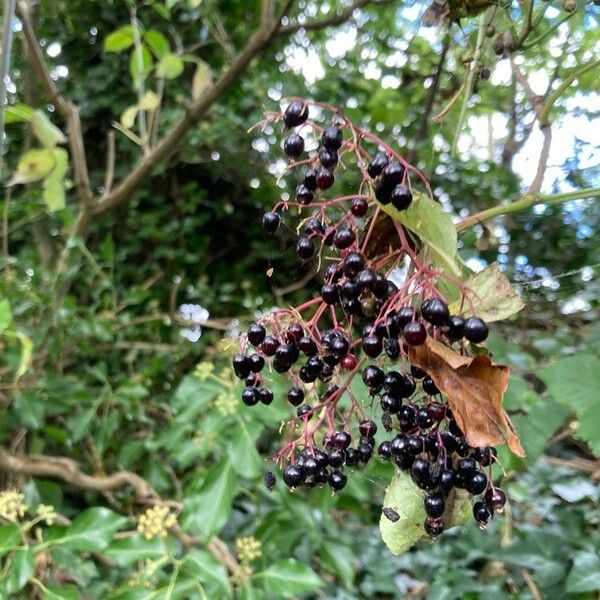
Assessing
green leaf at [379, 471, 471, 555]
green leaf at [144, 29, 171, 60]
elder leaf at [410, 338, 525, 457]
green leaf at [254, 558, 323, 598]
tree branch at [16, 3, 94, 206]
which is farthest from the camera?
green leaf at [144, 29, 171, 60]

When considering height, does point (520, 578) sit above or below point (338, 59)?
below

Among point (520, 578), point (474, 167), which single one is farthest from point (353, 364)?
point (474, 167)

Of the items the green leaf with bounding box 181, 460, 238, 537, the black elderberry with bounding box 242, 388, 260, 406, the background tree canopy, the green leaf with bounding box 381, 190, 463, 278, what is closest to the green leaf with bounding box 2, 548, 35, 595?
the background tree canopy

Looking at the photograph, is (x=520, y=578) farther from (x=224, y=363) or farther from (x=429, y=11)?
(x=429, y=11)

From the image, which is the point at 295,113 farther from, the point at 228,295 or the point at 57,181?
the point at 228,295

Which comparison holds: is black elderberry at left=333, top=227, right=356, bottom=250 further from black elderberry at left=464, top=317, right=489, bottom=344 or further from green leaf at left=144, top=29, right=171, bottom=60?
green leaf at left=144, top=29, right=171, bottom=60

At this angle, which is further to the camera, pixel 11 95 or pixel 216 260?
pixel 216 260

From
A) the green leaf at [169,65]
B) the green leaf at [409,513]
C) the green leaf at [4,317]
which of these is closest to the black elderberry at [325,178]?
the green leaf at [409,513]
